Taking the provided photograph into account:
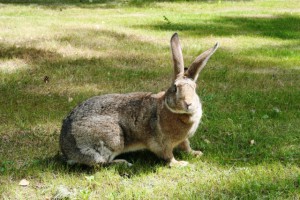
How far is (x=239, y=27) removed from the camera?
1506 cm

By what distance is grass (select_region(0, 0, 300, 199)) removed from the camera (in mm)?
4875

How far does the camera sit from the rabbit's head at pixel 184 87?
15.7 ft

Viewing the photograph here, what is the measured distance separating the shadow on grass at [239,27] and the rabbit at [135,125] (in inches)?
334

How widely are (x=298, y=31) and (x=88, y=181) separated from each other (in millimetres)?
11193

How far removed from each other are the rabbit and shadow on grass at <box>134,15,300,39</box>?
849cm

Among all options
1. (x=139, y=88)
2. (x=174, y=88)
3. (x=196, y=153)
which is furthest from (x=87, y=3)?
(x=174, y=88)

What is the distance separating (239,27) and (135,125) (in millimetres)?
10550

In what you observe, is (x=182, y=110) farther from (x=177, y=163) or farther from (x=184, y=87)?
(x=177, y=163)

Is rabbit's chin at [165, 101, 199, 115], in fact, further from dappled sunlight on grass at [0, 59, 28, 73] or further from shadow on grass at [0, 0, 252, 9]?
shadow on grass at [0, 0, 252, 9]

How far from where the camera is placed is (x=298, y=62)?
10.4 m

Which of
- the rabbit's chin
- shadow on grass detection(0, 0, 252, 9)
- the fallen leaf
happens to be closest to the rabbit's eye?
the rabbit's chin

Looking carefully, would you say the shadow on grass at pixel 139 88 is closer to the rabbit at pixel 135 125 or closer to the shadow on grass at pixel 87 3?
the rabbit at pixel 135 125

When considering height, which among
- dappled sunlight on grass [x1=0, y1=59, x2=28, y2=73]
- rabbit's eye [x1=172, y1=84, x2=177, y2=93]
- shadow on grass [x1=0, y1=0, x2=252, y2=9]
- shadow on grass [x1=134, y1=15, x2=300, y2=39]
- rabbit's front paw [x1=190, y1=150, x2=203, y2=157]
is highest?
rabbit's eye [x1=172, y1=84, x2=177, y2=93]

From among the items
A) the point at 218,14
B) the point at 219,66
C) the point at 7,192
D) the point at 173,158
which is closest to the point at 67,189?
the point at 7,192
